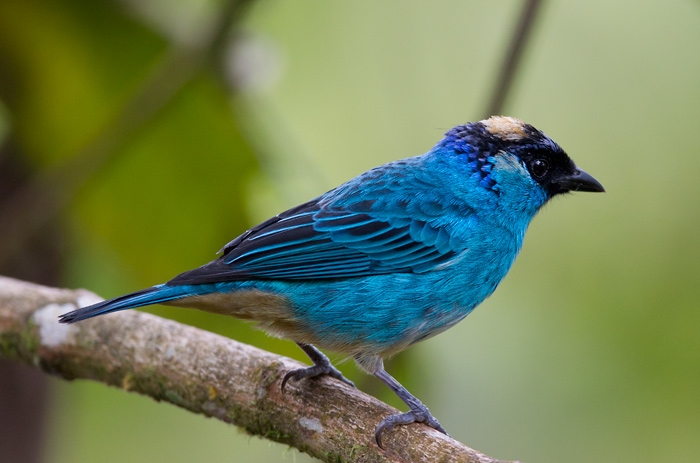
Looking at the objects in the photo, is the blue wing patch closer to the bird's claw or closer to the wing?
the wing

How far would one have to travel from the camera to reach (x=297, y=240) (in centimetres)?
310

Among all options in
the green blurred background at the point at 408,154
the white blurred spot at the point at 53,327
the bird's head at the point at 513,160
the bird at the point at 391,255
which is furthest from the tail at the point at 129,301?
the bird's head at the point at 513,160

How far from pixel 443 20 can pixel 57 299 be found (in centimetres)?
292

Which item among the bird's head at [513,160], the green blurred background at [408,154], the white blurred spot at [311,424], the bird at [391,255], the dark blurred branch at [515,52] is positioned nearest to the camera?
the white blurred spot at [311,424]

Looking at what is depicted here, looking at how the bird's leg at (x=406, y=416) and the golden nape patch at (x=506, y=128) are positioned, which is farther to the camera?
the golden nape patch at (x=506, y=128)

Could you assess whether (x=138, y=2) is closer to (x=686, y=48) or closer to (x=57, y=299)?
(x=57, y=299)

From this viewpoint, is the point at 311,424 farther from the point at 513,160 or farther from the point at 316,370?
the point at 513,160

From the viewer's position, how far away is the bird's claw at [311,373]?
3008mm

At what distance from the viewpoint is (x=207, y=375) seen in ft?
10.2

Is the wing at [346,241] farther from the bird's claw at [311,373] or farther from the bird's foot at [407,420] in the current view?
the bird's foot at [407,420]

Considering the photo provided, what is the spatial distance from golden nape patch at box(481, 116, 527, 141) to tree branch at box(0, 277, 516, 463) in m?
1.32

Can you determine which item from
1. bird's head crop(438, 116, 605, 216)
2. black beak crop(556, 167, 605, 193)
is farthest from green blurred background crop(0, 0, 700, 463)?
black beak crop(556, 167, 605, 193)

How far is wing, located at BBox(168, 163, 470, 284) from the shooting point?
3010 mm

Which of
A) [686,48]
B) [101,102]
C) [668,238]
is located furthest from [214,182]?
[686,48]
